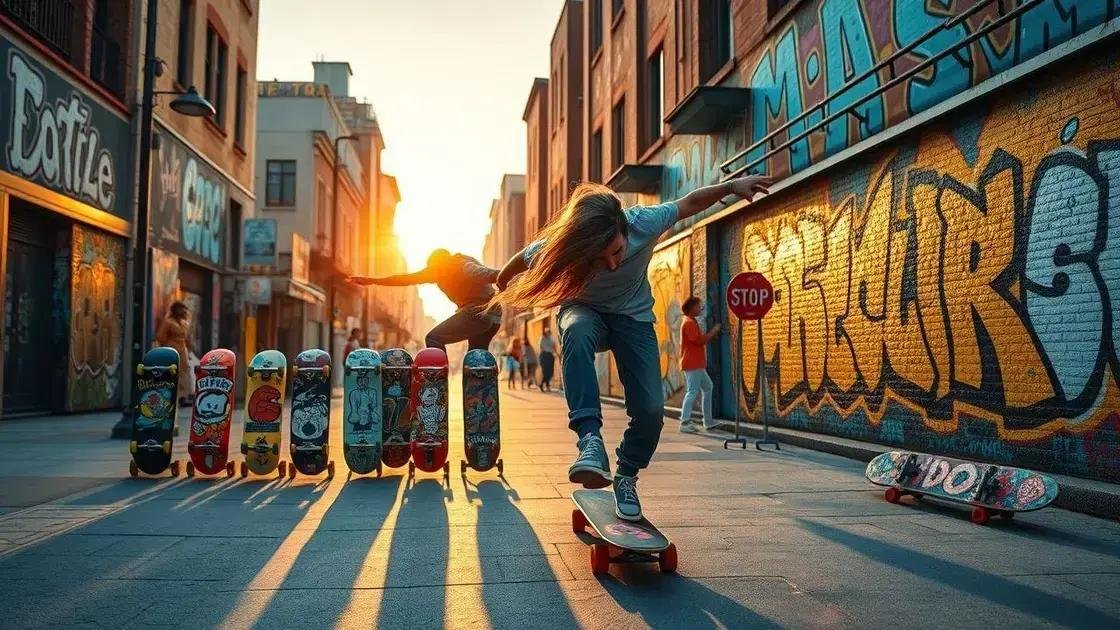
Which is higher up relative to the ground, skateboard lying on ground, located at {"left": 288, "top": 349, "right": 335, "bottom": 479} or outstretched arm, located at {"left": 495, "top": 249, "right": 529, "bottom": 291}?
outstretched arm, located at {"left": 495, "top": 249, "right": 529, "bottom": 291}

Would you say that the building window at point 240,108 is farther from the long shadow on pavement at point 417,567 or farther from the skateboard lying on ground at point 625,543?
the skateboard lying on ground at point 625,543

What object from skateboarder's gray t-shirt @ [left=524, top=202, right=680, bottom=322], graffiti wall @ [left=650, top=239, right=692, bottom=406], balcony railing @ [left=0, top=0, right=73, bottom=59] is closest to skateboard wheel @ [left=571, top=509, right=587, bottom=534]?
Result: skateboarder's gray t-shirt @ [left=524, top=202, right=680, bottom=322]

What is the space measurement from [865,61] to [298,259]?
700 inches

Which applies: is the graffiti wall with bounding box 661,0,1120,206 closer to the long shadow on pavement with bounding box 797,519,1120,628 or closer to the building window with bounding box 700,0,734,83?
the building window with bounding box 700,0,734,83

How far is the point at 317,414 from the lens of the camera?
6.32m

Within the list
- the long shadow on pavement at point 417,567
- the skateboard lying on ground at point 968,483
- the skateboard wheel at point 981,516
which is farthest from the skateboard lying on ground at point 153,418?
the skateboard wheel at point 981,516

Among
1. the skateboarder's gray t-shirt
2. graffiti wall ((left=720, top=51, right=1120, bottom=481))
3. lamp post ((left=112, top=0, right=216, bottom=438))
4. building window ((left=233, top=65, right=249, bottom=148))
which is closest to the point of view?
the skateboarder's gray t-shirt

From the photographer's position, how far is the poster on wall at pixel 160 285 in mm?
14945

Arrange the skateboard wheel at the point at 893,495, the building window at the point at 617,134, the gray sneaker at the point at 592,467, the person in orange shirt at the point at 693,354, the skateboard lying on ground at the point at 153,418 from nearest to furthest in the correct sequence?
the gray sneaker at the point at 592,467
the skateboard wheel at the point at 893,495
the skateboard lying on ground at the point at 153,418
the person in orange shirt at the point at 693,354
the building window at the point at 617,134

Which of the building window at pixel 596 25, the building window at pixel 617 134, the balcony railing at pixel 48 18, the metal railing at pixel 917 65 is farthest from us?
the building window at pixel 596 25

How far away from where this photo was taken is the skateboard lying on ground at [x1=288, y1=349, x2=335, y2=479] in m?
6.30

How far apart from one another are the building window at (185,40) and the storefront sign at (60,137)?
3.04m

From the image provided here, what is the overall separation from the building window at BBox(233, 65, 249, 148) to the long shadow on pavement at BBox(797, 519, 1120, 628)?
20.2 meters

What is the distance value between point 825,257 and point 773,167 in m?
2.00
